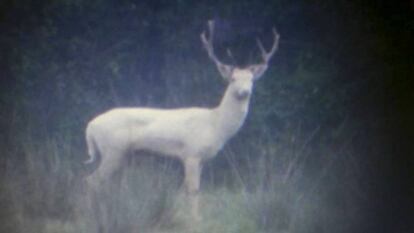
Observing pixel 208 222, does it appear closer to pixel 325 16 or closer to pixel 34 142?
pixel 34 142

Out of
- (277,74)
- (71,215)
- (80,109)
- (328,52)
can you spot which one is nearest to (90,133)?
(80,109)

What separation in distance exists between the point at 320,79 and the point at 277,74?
0.15 metres

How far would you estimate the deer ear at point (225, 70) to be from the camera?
2277 millimetres

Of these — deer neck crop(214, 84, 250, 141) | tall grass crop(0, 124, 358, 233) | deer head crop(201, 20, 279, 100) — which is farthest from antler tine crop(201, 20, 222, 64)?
tall grass crop(0, 124, 358, 233)

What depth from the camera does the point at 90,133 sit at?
2258 millimetres

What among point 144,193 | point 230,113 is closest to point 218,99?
point 230,113

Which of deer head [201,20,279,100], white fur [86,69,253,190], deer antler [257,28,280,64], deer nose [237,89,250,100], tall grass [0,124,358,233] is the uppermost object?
deer antler [257,28,280,64]

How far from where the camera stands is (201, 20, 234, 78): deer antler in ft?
7.48

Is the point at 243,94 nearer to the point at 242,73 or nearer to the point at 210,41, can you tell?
the point at 242,73

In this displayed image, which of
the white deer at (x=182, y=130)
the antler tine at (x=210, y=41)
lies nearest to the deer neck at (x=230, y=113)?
the white deer at (x=182, y=130)

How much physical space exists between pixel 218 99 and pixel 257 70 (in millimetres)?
143

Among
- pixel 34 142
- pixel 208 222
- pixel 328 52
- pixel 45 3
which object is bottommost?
pixel 208 222

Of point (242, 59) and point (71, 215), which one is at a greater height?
point (242, 59)

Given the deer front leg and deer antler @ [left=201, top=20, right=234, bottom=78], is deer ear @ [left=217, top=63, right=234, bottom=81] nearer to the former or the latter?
deer antler @ [left=201, top=20, right=234, bottom=78]
